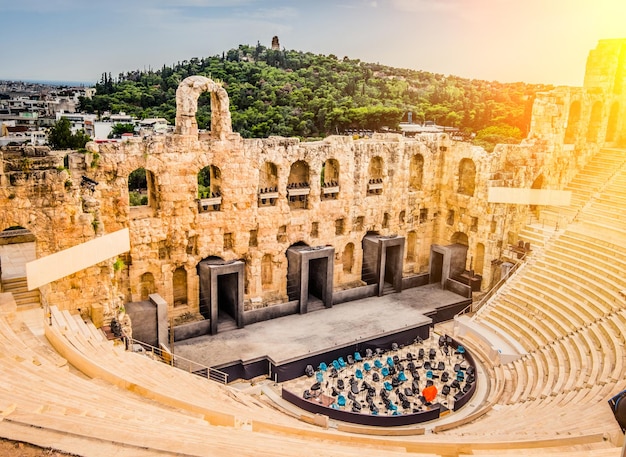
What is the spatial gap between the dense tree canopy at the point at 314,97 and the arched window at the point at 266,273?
21305 mm

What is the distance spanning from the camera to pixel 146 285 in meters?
22.9

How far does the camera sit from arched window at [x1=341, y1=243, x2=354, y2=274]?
28.6 m

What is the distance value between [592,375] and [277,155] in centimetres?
1527

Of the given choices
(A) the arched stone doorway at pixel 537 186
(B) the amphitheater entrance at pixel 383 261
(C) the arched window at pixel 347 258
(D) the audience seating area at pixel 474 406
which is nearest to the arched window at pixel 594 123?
(D) the audience seating area at pixel 474 406

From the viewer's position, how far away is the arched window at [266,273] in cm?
2583

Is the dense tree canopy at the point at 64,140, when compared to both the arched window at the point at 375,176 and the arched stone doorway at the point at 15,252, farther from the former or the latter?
the arched window at the point at 375,176

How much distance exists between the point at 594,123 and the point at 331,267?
62.9ft

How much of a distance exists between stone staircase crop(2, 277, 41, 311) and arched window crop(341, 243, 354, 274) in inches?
601

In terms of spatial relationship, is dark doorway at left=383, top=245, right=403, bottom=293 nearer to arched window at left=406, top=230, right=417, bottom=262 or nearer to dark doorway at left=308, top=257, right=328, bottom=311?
arched window at left=406, top=230, right=417, bottom=262

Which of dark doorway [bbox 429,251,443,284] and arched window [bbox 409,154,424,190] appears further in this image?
arched window [bbox 409,154,424,190]

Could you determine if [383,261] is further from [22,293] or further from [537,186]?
[22,293]

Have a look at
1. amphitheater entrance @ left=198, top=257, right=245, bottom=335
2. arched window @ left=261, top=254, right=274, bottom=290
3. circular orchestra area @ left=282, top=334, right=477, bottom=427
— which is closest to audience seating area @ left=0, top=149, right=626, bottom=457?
circular orchestra area @ left=282, top=334, right=477, bottom=427

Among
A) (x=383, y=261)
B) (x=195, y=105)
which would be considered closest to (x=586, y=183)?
(x=383, y=261)

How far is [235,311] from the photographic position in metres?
23.7
